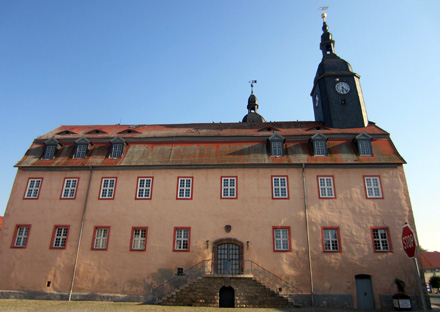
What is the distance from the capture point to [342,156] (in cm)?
2441

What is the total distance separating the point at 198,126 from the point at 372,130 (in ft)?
49.3

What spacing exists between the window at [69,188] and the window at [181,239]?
28.0 ft

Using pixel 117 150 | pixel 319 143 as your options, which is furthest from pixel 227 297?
pixel 117 150

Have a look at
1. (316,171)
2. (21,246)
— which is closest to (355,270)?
(316,171)

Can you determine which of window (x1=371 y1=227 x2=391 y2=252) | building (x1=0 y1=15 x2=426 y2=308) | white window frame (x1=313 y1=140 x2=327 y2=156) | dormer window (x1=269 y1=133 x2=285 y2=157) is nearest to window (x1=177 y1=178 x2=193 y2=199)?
building (x1=0 y1=15 x2=426 y2=308)

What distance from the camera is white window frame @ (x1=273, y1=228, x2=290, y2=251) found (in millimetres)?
22078

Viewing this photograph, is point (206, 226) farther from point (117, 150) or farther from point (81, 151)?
point (81, 151)

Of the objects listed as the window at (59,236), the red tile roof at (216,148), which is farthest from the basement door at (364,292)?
the window at (59,236)

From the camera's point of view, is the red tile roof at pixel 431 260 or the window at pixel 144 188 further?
the red tile roof at pixel 431 260

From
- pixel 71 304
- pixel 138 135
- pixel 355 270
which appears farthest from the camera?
pixel 138 135

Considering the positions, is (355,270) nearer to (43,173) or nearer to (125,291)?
(125,291)

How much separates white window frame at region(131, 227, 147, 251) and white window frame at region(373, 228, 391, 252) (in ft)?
51.9

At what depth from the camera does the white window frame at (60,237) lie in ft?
76.1

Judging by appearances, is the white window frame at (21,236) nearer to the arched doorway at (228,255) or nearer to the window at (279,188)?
the arched doorway at (228,255)
